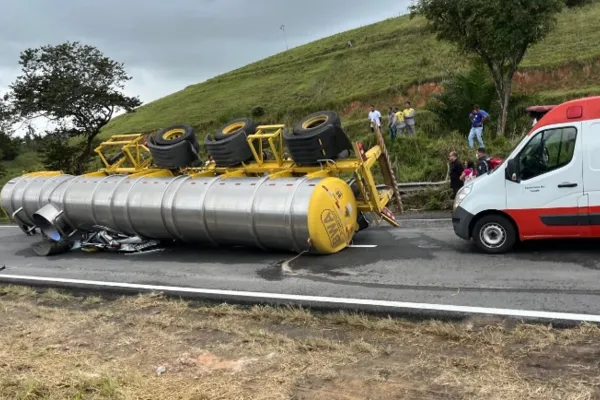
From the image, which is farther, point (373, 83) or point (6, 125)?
point (373, 83)

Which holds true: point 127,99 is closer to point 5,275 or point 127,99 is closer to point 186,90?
point 5,275

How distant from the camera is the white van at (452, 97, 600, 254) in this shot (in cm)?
819

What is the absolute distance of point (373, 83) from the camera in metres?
43.2

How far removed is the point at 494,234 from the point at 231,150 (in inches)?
210

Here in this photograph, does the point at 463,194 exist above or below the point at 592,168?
below

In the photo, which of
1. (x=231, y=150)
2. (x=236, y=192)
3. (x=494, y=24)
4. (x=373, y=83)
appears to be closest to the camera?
(x=236, y=192)

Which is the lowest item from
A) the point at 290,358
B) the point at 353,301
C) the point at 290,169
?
the point at 353,301

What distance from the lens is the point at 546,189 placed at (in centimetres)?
847

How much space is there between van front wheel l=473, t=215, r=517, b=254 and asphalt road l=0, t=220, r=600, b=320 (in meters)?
0.21

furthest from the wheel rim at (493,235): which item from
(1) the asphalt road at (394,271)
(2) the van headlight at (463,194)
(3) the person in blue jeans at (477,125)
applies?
(3) the person in blue jeans at (477,125)

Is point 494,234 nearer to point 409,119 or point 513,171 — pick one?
point 513,171

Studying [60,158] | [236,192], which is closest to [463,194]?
[236,192]

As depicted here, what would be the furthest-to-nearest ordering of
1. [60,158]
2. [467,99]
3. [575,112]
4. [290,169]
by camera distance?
1. [60,158]
2. [467,99]
3. [290,169]
4. [575,112]

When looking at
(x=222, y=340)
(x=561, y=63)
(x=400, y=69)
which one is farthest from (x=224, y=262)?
(x=400, y=69)
